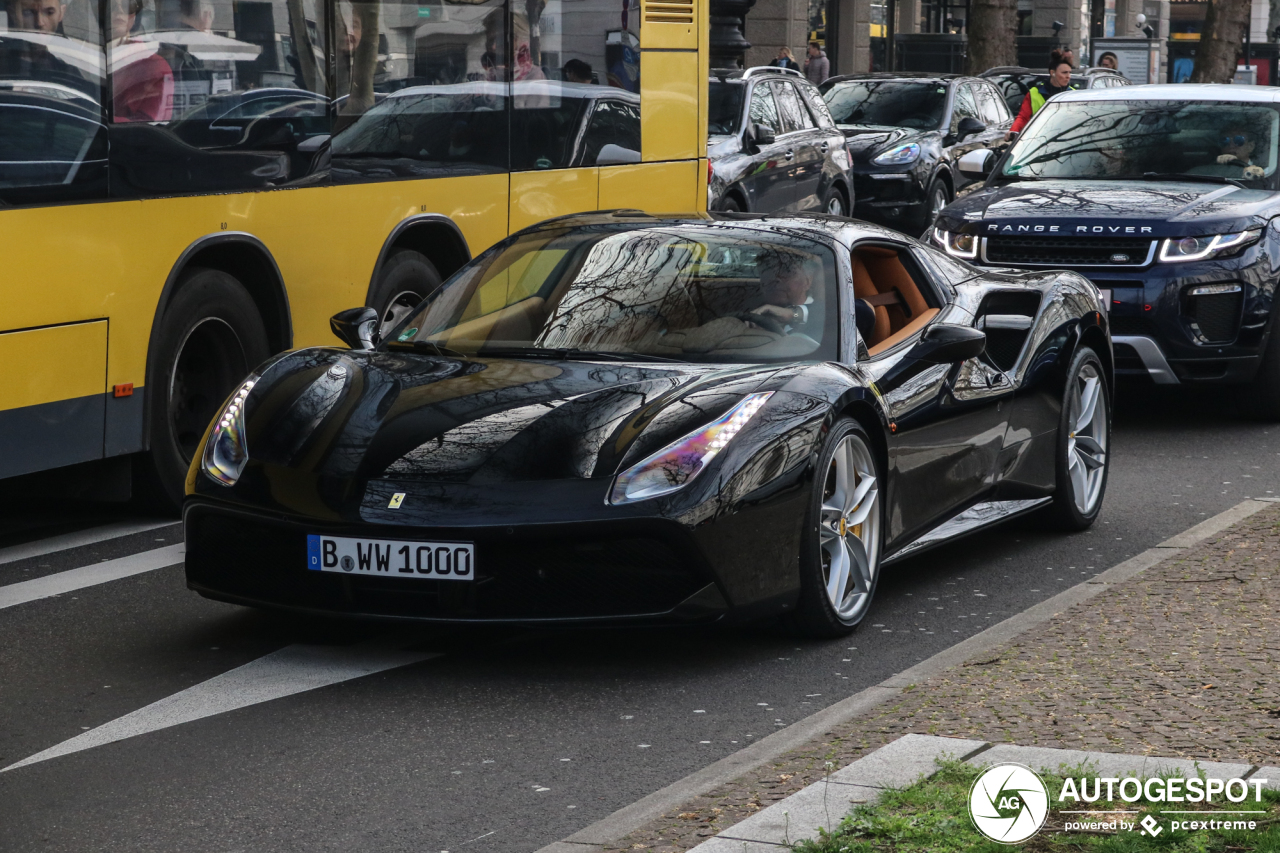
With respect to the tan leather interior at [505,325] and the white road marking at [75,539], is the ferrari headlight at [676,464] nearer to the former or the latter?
the tan leather interior at [505,325]

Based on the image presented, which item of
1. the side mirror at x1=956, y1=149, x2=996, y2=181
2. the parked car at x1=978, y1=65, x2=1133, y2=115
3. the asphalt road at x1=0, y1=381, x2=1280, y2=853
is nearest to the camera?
the asphalt road at x1=0, y1=381, x2=1280, y2=853

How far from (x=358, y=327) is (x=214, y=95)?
199cm

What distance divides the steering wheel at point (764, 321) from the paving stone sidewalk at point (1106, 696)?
1277 mm

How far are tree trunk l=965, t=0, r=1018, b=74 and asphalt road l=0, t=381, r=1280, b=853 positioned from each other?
24.5 m

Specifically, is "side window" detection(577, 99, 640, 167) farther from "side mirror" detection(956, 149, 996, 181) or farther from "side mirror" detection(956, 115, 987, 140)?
"side mirror" detection(956, 115, 987, 140)

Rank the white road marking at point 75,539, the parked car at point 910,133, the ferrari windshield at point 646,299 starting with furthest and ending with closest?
the parked car at point 910,133, the white road marking at point 75,539, the ferrari windshield at point 646,299

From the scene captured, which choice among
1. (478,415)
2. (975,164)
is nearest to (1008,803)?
(478,415)

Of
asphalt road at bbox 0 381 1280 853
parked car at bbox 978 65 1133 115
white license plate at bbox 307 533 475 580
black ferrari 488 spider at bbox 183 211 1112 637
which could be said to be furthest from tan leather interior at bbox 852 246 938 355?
parked car at bbox 978 65 1133 115

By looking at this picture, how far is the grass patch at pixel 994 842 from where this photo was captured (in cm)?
388

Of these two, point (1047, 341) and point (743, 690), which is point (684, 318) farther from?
point (1047, 341)

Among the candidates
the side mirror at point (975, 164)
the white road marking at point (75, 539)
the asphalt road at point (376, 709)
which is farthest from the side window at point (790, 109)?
the asphalt road at point (376, 709)

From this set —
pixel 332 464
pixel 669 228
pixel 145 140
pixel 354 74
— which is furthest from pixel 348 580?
pixel 354 74

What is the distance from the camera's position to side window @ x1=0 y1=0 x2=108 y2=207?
23.7 feet

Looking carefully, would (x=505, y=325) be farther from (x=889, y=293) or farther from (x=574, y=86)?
(x=574, y=86)
